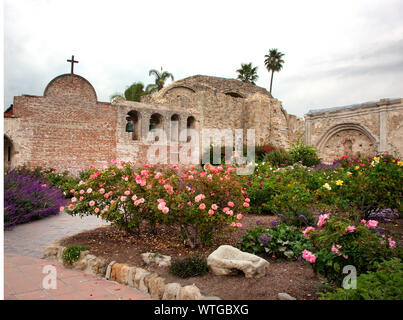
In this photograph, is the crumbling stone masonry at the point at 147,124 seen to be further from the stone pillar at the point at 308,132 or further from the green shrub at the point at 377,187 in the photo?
the green shrub at the point at 377,187

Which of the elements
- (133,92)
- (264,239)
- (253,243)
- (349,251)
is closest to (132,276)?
(253,243)

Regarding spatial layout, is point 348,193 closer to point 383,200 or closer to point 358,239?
point 383,200

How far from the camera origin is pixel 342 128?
61.0ft

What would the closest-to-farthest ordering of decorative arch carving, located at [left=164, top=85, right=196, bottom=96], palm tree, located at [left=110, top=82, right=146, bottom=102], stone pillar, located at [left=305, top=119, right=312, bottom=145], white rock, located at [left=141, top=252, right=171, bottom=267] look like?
1. white rock, located at [left=141, top=252, right=171, bottom=267]
2. stone pillar, located at [left=305, top=119, right=312, bottom=145]
3. decorative arch carving, located at [left=164, top=85, right=196, bottom=96]
4. palm tree, located at [left=110, top=82, right=146, bottom=102]

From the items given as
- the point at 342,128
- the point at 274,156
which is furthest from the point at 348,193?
the point at 342,128

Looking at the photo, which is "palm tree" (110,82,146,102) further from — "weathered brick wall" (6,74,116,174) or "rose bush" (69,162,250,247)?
"rose bush" (69,162,250,247)

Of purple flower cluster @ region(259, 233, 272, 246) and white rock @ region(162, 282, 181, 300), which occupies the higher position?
purple flower cluster @ region(259, 233, 272, 246)

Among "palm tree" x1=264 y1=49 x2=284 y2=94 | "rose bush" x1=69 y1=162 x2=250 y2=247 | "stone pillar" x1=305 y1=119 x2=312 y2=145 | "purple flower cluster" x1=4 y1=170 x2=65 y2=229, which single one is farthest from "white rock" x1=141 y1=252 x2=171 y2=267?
"palm tree" x1=264 y1=49 x2=284 y2=94

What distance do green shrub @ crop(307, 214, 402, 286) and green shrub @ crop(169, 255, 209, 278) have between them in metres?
1.27

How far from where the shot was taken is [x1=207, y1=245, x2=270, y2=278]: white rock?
10.5 ft

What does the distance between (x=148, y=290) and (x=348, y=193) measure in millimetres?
4302

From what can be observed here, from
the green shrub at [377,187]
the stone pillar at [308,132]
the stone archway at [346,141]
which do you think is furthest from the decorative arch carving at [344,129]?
the green shrub at [377,187]

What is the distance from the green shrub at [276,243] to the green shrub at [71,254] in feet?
7.67

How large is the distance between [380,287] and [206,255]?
87.9 inches
